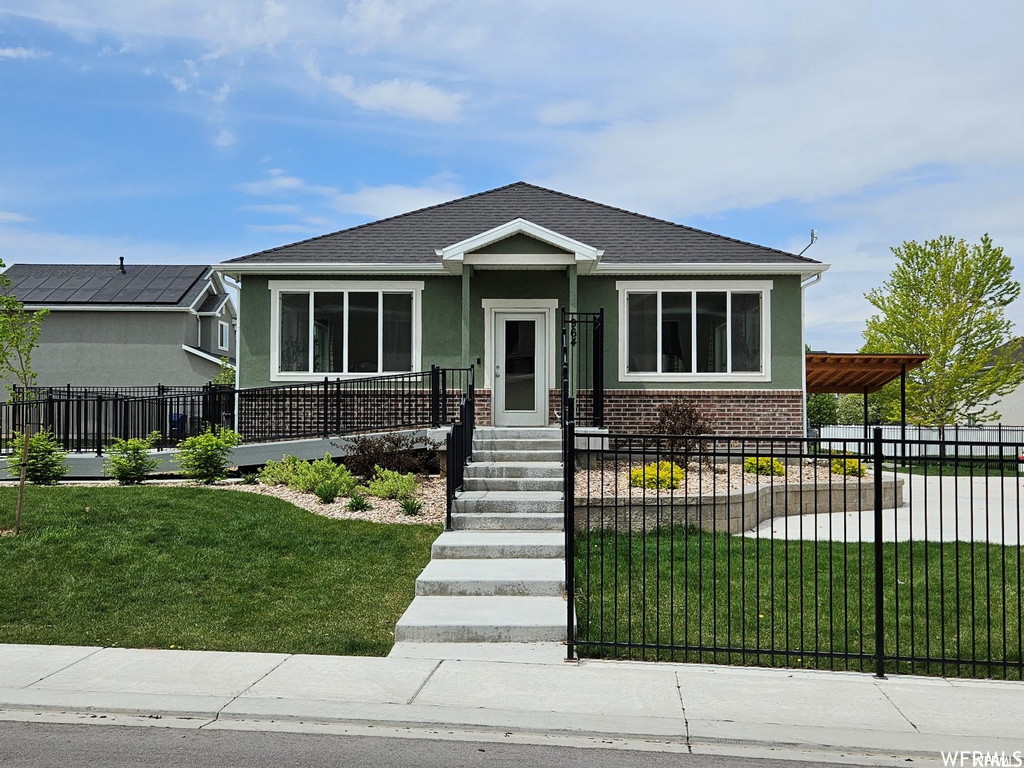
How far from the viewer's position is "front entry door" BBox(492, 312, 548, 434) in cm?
1652

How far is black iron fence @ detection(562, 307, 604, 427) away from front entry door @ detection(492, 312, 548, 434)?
71cm

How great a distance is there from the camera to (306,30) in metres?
13.7

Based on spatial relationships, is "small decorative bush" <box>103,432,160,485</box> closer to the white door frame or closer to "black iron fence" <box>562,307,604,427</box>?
the white door frame

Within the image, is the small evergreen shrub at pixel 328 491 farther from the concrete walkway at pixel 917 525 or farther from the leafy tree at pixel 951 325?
the leafy tree at pixel 951 325

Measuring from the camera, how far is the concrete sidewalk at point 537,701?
5172 millimetres

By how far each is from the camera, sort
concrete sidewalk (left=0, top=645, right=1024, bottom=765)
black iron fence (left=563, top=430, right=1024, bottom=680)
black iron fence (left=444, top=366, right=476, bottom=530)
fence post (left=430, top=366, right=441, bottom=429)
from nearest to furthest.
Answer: concrete sidewalk (left=0, top=645, right=1024, bottom=765) < black iron fence (left=563, top=430, right=1024, bottom=680) < black iron fence (left=444, top=366, right=476, bottom=530) < fence post (left=430, top=366, right=441, bottom=429)

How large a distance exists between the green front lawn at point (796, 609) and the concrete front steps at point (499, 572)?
0.37 m

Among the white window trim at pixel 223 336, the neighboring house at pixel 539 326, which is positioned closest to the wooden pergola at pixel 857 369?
the neighboring house at pixel 539 326

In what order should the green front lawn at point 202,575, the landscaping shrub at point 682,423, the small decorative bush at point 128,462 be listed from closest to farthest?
the green front lawn at point 202,575
the small decorative bush at point 128,462
the landscaping shrub at point 682,423

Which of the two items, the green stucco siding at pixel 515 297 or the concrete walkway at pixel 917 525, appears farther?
the green stucco siding at pixel 515 297

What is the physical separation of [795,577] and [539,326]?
855 cm

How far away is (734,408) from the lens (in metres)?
16.4

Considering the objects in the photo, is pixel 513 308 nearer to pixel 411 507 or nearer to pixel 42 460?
pixel 411 507

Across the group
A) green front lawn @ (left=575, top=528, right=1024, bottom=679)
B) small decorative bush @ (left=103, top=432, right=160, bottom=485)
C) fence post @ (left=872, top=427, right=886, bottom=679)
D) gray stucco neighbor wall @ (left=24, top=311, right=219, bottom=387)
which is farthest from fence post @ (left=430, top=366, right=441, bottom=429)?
gray stucco neighbor wall @ (left=24, top=311, right=219, bottom=387)
